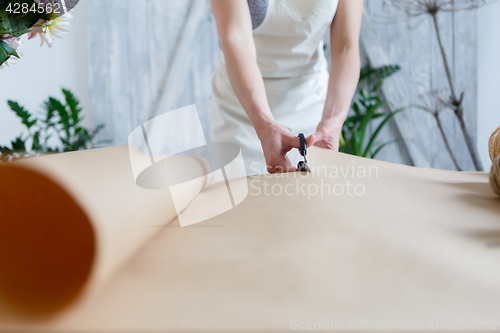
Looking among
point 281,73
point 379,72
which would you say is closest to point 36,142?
point 281,73

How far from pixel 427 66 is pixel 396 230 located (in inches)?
98.6

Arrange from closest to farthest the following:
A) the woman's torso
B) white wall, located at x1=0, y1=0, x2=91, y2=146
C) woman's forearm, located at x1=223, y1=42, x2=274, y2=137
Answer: woman's forearm, located at x1=223, y1=42, x2=274, y2=137 < the woman's torso < white wall, located at x1=0, y1=0, x2=91, y2=146

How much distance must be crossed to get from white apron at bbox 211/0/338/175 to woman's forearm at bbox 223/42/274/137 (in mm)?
367

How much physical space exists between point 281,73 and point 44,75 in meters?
2.05

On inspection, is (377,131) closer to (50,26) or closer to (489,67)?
(489,67)

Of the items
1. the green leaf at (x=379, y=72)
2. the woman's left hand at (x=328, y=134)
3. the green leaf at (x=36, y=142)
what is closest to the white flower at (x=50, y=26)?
the woman's left hand at (x=328, y=134)

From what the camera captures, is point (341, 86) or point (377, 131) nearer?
point (341, 86)

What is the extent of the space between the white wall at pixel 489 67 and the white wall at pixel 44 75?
2.93m

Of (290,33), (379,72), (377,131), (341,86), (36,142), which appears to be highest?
(290,33)

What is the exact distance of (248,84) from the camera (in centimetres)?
85

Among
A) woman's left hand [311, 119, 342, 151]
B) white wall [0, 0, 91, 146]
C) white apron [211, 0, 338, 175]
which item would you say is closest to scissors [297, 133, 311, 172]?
woman's left hand [311, 119, 342, 151]

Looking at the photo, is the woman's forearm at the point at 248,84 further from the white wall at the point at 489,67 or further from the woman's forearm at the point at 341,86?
the white wall at the point at 489,67

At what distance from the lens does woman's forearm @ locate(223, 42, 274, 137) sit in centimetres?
79

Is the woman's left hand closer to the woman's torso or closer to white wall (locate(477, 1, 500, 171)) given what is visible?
the woman's torso
